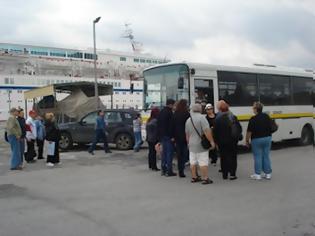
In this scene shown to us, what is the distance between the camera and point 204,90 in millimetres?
13820

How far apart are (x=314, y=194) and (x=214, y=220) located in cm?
263

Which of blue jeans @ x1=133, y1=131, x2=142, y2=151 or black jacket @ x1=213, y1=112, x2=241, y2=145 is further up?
black jacket @ x1=213, y1=112, x2=241, y2=145

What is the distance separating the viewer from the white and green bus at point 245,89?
13.7 metres

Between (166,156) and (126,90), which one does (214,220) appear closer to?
(166,156)

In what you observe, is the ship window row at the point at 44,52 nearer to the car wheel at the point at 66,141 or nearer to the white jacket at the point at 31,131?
the car wheel at the point at 66,141

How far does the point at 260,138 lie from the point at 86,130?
9.25 m

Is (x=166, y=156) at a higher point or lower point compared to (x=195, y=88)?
lower

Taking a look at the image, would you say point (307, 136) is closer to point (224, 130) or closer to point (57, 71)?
point (224, 130)

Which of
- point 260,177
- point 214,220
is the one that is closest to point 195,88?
point 260,177

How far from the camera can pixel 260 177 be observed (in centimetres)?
984

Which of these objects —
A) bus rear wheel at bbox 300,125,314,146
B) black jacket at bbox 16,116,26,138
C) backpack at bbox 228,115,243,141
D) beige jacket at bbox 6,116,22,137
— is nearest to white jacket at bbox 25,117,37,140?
black jacket at bbox 16,116,26,138

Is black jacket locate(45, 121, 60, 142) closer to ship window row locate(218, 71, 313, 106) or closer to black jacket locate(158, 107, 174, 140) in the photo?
black jacket locate(158, 107, 174, 140)

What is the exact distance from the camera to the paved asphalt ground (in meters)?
6.08

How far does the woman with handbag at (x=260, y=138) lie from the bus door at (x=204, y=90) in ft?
12.3
